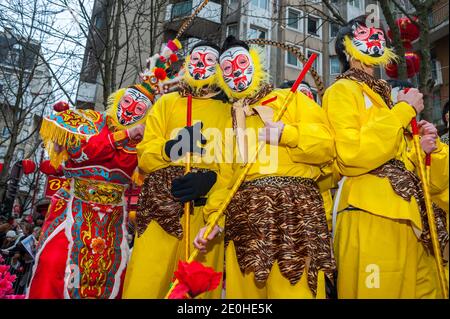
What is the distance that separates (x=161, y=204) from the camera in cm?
313

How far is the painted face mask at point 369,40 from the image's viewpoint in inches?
115

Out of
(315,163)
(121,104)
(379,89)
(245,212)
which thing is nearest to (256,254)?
(245,212)

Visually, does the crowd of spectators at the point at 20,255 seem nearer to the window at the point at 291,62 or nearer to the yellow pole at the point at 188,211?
the yellow pole at the point at 188,211

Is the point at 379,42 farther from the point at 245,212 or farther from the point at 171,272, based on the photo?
the point at 171,272

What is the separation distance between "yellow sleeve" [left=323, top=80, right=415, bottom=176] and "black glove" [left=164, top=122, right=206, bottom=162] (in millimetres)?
918

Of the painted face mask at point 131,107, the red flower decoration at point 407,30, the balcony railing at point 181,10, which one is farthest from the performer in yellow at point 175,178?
the balcony railing at point 181,10

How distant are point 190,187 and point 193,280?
3.05 ft

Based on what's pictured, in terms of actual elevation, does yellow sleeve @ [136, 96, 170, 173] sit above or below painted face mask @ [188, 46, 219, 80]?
below

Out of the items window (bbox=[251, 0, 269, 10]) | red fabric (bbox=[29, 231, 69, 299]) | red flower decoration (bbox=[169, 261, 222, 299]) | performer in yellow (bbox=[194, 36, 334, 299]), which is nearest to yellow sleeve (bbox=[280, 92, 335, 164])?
performer in yellow (bbox=[194, 36, 334, 299])

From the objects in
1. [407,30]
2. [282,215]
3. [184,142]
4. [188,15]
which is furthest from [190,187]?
[188,15]

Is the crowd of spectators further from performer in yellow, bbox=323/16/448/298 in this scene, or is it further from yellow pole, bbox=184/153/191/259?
performer in yellow, bbox=323/16/448/298

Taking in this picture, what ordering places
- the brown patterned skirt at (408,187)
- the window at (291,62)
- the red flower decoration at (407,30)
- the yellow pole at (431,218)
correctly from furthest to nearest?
the window at (291,62) → the red flower decoration at (407,30) → the brown patterned skirt at (408,187) → the yellow pole at (431,218)

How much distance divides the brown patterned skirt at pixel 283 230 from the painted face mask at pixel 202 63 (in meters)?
1.13

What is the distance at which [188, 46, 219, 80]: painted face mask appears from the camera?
340 cm
